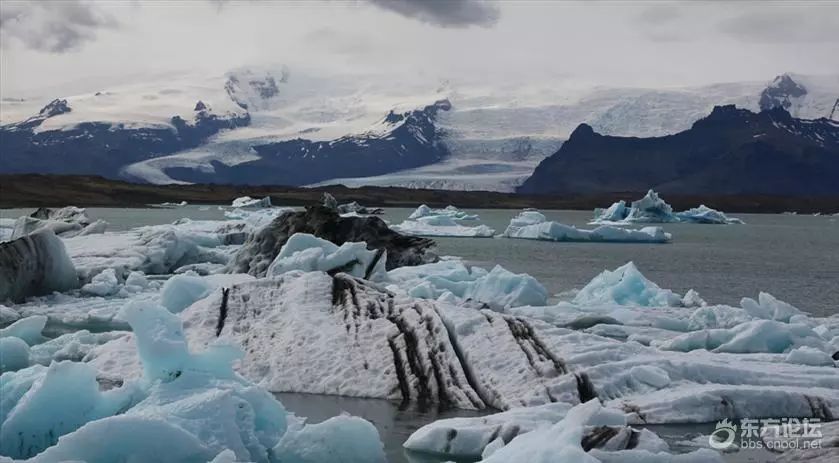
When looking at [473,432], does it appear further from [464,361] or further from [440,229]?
[440,229]

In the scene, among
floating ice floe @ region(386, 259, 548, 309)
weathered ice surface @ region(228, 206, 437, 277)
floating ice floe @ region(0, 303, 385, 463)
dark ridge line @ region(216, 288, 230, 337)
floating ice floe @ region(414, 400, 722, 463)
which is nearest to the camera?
floating ice floe @ region(414, 400, 722, 463)

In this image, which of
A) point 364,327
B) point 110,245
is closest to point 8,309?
point 364,327

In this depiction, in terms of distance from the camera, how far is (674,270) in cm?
2958

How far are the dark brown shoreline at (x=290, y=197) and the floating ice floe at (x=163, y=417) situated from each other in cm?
7235

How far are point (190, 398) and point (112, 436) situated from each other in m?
0.95

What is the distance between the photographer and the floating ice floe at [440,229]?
45500mm

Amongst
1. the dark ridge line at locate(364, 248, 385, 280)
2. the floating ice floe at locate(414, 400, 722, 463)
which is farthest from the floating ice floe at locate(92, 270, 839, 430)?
the dark ridge line at locate(364, 248, 385, 280)

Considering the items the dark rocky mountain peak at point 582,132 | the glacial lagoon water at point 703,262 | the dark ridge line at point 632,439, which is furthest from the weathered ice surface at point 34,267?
the dark rocky mountain peak at point 582,132

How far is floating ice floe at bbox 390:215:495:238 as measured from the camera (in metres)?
45.5

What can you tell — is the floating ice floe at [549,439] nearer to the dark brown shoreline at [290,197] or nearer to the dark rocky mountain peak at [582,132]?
the dark brown shoreline at [290,197]

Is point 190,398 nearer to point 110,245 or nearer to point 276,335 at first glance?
point 276,335

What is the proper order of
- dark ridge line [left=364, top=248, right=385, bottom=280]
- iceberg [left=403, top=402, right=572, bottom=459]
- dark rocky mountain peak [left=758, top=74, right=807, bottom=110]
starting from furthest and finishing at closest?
dark rocky mountain peak [left=758, top=74, right=807, bottom=110] → dark ridge line [left=364, top=248, right=385, bottom=280] → iceberg [left=403, top=402, right=572, bottom=459]

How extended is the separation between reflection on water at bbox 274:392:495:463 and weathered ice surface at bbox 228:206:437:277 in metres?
11.9

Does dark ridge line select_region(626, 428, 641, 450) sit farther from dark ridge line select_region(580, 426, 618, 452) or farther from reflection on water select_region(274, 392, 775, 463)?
reflection on water select_region(274, 392, 775, 463)
